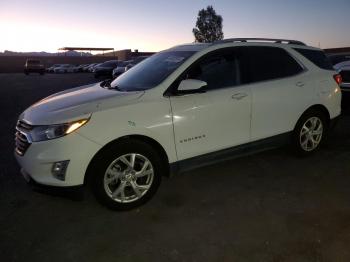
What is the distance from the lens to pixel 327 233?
11.0ft

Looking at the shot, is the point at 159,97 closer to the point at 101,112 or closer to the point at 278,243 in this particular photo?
the point at 101,112

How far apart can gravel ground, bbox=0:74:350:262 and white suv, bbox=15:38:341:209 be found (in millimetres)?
345

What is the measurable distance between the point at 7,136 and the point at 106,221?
4.33 m

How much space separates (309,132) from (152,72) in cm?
257

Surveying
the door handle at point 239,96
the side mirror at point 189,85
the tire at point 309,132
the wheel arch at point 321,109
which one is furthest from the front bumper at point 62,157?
the wheel arch at point 321,109

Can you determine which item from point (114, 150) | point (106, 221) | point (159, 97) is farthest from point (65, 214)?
point (159, 97)

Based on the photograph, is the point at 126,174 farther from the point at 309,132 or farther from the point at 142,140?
the point at 309,132

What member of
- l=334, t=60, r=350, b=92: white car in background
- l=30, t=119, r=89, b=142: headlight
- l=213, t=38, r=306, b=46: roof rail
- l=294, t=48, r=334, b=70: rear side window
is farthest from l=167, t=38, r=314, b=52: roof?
l=334, t=60, r=350, b=92: white car in background

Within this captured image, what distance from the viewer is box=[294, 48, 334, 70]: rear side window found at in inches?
212

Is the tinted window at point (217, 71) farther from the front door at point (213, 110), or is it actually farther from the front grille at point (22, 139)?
the front grille at point (22, 139)

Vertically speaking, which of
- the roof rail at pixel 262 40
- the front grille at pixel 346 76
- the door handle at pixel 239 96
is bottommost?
the front grille at pixel 346 76

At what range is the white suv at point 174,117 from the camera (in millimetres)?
3564

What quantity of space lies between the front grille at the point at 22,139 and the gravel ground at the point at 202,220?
46cm

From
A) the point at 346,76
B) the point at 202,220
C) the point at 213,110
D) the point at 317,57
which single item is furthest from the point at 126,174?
the point at 346,76
